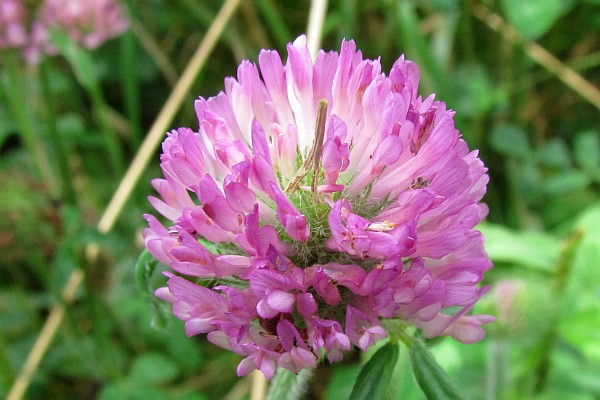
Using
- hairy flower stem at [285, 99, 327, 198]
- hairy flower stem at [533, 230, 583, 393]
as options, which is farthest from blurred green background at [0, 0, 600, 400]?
hairy flower stem at [285, 99, 327, 198]

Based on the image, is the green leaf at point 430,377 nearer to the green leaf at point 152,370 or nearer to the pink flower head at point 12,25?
the green leaf at point 152,370

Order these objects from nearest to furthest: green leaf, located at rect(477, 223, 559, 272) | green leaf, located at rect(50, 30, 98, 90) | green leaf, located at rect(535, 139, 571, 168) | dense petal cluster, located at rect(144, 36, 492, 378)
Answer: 1. dense petal cluster, located at rect(144, 36, 492, 378)
2. green leaf, located at rect(477, 223, 559, 272)
3. green leaf, located at rect(50, 30, 98, 90)
4. green leaf, located at rect(535, 139, 571, 168)

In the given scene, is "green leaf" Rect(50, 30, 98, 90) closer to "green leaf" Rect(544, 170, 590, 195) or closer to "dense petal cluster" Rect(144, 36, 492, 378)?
"dense petal cluster" Rect(144, 36, 492, 378)

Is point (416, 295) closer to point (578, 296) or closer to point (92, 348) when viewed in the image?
point (578, 296)

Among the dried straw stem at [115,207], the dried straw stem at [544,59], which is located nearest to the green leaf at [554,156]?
the dried straw stem at [544,59]

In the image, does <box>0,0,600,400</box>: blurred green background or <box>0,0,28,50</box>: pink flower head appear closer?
<box>0,0,600,400</box>: blurred green background
